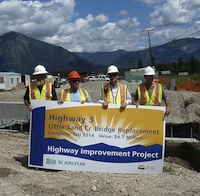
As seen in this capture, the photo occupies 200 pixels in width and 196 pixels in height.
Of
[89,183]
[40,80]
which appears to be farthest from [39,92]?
[89,183]

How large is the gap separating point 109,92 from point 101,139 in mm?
924

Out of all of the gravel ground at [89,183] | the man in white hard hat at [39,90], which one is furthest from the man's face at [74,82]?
the gravel ground at [89,183]

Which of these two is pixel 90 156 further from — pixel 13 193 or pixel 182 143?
pixel 182 143

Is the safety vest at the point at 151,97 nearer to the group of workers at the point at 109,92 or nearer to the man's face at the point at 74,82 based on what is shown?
the group of workers at the point at 109,92

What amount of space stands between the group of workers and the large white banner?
0.69ft

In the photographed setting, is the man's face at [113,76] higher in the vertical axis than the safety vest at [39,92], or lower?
higher

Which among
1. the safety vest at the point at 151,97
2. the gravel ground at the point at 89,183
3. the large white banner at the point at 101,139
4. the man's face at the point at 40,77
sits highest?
the man's face at the point at 40,77

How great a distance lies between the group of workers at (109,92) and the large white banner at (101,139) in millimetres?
210

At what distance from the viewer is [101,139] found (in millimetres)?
6770

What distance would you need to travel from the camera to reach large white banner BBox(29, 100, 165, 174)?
266 inches

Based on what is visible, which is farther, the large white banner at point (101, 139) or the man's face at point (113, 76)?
the man's face at point (113, 76)

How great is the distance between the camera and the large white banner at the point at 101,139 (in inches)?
266

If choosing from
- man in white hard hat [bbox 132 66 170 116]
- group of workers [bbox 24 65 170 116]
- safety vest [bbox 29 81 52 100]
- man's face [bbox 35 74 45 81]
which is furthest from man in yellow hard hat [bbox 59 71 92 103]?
man in white hard hat [bbox 132 66 170 116]

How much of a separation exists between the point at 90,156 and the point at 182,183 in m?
1.67
